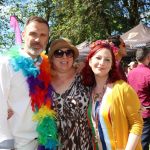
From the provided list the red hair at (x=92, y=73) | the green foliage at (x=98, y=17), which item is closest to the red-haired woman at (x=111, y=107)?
the red hair at (x=92, y=73)

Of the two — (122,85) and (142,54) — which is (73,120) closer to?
(122,85)

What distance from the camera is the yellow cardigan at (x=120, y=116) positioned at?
303cm

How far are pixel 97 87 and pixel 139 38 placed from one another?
22.7 ft

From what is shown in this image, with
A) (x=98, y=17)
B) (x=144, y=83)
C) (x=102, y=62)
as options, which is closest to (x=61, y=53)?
(x=102, y=62)

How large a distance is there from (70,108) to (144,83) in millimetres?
2506

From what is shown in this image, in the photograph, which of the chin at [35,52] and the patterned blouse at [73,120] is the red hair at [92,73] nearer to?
the patterned blouse at [73,120]

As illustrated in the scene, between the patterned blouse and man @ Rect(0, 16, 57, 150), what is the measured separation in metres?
0.12

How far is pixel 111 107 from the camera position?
3031 millimetres

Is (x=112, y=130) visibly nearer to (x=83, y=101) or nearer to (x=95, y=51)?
(x=83, y=101)

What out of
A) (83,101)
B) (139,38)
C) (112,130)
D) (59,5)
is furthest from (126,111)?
(59,5)

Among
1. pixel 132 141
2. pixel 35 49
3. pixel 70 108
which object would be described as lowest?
pixel 132 141

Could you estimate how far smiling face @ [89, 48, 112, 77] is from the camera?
124 inches

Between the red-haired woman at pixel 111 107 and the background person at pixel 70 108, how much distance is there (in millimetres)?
72

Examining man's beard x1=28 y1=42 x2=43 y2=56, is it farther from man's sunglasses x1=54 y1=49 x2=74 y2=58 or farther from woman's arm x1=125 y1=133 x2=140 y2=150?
woman's arm x1=125 y1=133 x2=140 y2=150
